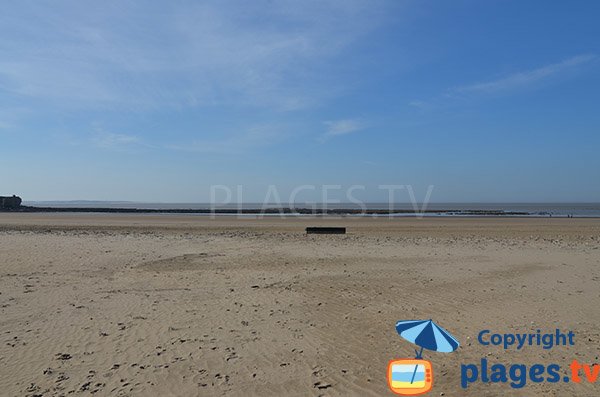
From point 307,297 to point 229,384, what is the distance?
16.1 ft

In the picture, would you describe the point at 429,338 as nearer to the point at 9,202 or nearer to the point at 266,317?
the point at 266,317

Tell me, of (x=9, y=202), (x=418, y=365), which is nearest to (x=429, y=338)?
(x=418, y=365)

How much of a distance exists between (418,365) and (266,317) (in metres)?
3.51

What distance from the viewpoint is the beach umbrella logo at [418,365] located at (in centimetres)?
571

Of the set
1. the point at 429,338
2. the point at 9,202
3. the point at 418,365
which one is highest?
the point at 9,202

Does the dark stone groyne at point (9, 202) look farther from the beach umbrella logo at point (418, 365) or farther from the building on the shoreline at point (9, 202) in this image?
the beach umbrella logo at point (418, 365)

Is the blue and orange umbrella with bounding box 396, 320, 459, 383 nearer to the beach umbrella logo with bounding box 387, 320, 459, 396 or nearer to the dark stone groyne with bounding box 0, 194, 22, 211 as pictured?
the beach umbrella logo with bounding box 387, 320, 459, 396

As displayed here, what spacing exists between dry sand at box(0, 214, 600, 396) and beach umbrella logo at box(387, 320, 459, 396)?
190 mm

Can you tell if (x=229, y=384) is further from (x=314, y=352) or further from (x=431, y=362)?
(x=431, y=362)

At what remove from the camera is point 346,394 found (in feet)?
18.0

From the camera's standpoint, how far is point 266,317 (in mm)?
8805

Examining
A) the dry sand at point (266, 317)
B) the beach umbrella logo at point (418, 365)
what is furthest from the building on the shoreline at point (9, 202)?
the beach umbrella logo at point (418, 365)

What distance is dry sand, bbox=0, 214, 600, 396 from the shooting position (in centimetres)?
590

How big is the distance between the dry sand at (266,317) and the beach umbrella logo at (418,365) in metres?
0.19
